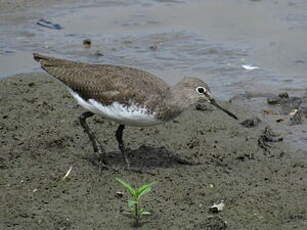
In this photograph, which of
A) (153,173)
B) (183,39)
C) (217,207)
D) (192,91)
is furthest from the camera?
(183,39)

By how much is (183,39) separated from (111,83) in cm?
430

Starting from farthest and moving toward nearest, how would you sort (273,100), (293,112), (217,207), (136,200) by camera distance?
(273,100)
(293,112)
(217,207)
(136,200)

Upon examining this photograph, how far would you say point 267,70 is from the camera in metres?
10.8

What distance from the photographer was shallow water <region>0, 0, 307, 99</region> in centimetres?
1072

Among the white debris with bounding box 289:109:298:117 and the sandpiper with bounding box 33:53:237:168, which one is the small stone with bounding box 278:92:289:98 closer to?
the white debris with bounding box 289:109:298:117

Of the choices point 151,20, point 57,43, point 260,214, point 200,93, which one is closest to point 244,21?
point 151,20

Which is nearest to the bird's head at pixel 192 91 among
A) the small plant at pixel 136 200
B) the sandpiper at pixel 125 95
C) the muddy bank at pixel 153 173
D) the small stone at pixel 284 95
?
the sandpiper at pixel 125 95

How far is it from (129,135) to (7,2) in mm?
5846

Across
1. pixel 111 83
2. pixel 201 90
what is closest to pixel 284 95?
pixel 201 90

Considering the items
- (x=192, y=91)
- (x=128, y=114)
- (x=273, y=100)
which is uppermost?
(x=192, y=91)

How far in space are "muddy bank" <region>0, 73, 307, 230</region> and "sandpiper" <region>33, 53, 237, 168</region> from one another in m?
0.45

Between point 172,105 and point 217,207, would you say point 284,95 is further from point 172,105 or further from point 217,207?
point 217,207

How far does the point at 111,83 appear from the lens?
7770mm

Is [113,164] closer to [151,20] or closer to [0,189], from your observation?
[0,189]
